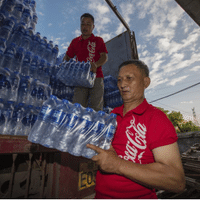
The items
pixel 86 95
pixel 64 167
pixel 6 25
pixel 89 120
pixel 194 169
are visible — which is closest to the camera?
pixel 89 120

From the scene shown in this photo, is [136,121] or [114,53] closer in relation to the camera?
[136,121]

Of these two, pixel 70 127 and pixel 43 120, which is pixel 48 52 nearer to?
pixel 43 120

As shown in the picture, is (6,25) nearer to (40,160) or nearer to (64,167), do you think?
(40,160)

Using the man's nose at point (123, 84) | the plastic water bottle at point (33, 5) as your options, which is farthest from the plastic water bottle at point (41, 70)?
the man's nose at point (123, 84)

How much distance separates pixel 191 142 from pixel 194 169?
5648mm

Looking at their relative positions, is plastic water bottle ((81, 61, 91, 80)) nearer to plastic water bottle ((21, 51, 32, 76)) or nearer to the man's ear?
the man's ear

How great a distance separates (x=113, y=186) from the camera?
1.14 m

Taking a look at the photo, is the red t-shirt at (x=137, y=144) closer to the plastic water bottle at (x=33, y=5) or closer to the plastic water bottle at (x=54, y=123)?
the plastic water bottle at (x=54, y=123)

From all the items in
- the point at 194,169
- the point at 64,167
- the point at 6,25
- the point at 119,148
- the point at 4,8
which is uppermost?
the point at 4,8

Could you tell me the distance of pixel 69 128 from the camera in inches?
57.4

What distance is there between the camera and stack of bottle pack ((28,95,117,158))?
4.77ft

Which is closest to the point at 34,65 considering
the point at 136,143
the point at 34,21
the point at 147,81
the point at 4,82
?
the point at 4,82

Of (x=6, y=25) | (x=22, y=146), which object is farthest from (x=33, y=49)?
(x=22, y=146)

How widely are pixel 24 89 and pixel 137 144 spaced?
362 centimetres
